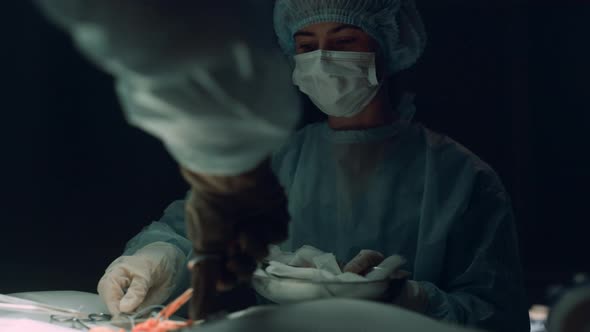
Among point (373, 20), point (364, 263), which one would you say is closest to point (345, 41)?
point (373, 20)

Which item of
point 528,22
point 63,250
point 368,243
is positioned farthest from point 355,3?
point 63,250

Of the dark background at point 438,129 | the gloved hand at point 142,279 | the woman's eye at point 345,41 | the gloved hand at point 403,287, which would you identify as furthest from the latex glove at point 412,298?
the dark background at point 438,129

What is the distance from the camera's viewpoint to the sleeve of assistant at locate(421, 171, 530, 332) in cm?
152

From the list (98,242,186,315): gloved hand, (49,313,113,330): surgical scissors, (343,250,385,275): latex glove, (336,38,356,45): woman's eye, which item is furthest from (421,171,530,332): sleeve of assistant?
(49,313,113,330): surgical scissors

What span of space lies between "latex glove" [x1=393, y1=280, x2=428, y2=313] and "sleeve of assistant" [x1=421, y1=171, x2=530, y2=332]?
5 centimetres

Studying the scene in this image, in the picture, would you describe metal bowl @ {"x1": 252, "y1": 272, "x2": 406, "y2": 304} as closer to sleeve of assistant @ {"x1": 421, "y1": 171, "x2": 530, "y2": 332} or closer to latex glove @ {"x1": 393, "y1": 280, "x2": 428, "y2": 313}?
latex glove @ {"x1": 393, "y1": 280, "x2": 428, "y2": 313}

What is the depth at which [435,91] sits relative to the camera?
238cm

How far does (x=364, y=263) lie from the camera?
4.61 feet

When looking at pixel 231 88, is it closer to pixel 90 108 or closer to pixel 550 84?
pixel 90 108

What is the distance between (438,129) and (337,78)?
0.81 meters

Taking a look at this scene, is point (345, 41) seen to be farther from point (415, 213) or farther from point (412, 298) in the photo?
point (412, 298)

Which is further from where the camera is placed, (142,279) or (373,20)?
(373,20)

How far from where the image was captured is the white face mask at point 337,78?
1719mm

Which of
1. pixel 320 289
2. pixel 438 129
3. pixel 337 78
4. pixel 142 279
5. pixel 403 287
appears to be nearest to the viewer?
pixel 320 289
